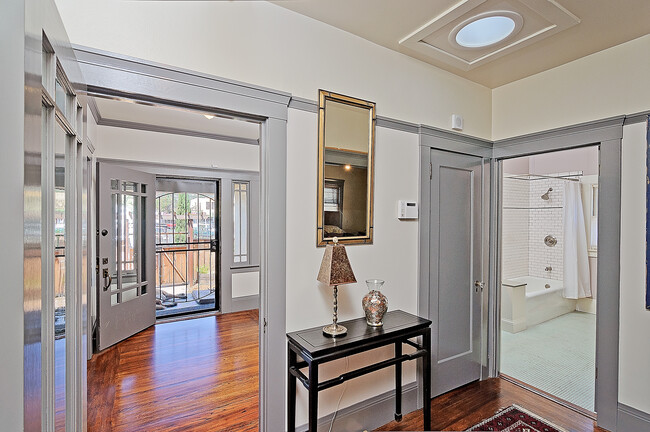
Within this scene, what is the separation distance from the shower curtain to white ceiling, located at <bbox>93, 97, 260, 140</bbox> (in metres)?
4.63

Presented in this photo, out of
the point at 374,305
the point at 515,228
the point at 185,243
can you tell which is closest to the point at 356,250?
the point at 374,305

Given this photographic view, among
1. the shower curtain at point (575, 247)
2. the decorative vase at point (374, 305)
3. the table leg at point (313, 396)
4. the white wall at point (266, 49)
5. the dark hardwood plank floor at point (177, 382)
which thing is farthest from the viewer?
the shower curtain at point (575, 247)

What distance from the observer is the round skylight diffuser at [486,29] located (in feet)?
6.35

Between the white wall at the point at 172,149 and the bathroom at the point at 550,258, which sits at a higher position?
the white wall at the point at 172,149

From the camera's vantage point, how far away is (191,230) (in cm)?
566

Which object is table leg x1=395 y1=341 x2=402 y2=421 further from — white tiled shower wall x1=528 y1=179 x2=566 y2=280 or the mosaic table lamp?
white tiled shower wall x1=528 y1=179 x2=566 y2=280

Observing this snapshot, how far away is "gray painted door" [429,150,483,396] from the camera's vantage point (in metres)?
2.64

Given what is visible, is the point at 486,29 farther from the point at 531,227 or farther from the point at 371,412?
the point at 531,227

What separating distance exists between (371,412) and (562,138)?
2522mm

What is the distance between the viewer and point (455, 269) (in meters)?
2.79

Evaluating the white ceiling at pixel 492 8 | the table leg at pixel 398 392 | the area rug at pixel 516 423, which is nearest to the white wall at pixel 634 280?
the area rug at pixel 516 423

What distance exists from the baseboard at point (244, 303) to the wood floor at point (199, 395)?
115cm

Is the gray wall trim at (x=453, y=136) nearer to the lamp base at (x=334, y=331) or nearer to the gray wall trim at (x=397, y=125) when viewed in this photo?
the gray wall trim at (x=397, y=125)

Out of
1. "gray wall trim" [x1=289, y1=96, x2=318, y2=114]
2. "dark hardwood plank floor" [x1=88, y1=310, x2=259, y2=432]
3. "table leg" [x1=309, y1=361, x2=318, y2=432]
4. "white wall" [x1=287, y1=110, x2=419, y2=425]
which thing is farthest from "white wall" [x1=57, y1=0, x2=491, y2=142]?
"dark hardwood plank floor" [x1=88, y1=310, x2=259, y2=432]
